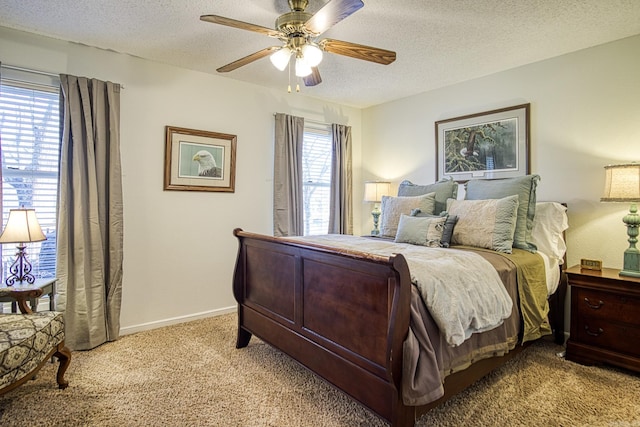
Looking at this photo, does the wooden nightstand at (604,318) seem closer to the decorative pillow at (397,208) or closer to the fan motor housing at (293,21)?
the decorative pillow at (397,208)

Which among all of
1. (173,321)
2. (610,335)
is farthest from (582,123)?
(173,321)

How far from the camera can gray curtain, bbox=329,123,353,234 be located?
14.3 ft

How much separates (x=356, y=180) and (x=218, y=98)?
6.80ft

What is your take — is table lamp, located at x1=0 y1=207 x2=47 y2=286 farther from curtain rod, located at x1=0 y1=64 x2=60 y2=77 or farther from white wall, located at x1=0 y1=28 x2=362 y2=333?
curtain rod, located at x1=0 y1=64 x2=60 y2=77

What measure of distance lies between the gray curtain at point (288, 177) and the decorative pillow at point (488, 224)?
183 cm

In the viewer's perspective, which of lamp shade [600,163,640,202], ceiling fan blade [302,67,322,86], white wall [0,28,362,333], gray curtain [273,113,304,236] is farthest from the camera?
gray curtain [273,113,304,236]

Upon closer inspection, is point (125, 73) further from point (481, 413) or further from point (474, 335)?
point (481, 413)

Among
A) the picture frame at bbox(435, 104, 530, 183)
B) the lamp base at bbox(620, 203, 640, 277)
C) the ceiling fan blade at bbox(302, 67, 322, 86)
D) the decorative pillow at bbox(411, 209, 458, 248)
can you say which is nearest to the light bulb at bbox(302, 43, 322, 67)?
the ceiling fan blade at bbox(302, 67, 322, 86)

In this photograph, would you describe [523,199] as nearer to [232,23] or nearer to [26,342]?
[232,23]

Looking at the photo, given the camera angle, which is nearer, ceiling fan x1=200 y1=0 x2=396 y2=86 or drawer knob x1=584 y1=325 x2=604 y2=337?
ceiling fan x1=200 y1=0 x2=396 y2=86

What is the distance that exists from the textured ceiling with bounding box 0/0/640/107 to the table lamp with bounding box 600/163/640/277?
3.42 feet

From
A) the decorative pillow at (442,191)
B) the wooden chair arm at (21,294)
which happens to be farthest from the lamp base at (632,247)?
the wooden chair arm at (21,294)

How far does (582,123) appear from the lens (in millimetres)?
2846

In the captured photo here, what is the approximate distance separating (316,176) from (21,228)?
2.86 meters
